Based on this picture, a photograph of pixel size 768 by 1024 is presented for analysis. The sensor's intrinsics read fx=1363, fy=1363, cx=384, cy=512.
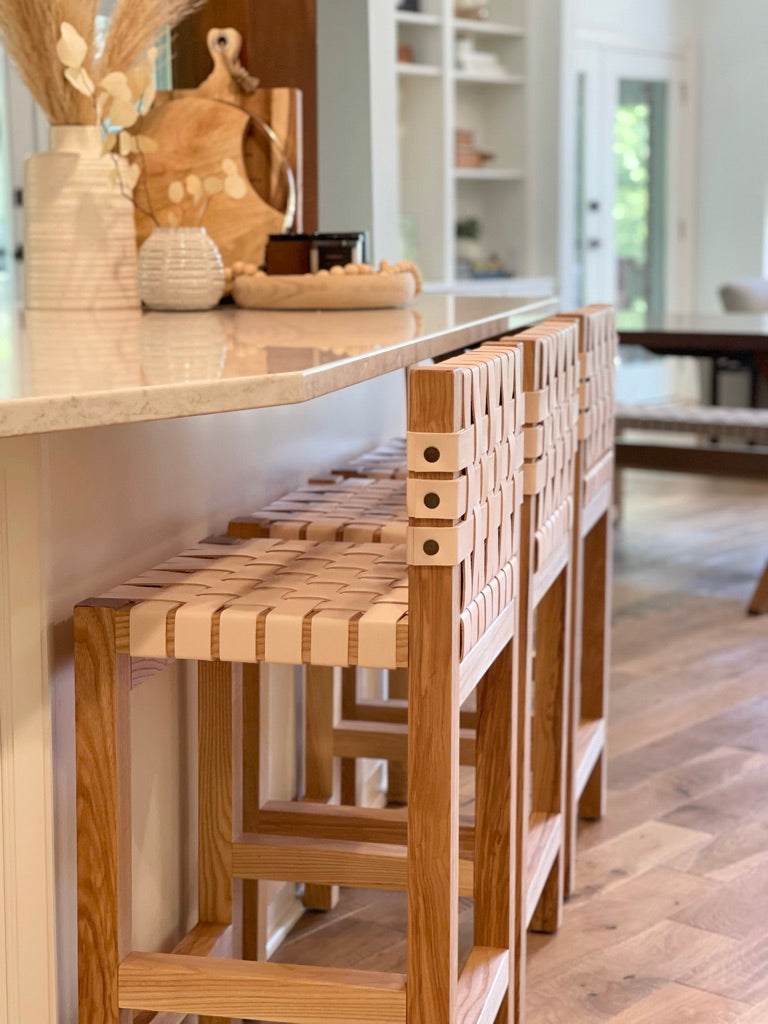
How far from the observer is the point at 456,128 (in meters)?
6.93

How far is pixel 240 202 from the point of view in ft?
7.67

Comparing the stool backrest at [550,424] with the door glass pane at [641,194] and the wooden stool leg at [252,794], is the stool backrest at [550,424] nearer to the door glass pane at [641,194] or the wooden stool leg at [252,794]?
the wooden stool leg at [252,794]

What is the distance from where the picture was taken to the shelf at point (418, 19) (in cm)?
626

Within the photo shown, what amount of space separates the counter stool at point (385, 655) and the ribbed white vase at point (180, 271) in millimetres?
622

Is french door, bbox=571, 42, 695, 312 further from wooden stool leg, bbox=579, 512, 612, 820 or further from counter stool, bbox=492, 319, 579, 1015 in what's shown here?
counter stool, bbox=492, 319, 579, 1015

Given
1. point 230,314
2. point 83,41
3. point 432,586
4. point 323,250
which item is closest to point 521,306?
point 323,250

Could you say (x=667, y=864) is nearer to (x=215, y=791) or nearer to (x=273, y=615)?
(x=215, y=791)

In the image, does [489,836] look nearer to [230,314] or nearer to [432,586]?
[432,586]

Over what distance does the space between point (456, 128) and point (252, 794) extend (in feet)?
18.4

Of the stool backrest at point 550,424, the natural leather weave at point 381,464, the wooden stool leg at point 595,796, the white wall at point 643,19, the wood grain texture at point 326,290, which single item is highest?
the white wall at point 643,19

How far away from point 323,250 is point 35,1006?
49.1 inches

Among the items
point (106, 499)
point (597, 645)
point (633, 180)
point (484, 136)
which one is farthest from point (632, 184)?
point (106, 499)

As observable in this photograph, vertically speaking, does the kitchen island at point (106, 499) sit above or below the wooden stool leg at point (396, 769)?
above

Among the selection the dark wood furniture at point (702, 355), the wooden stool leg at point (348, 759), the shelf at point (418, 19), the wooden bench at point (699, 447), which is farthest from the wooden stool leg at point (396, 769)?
the shelf at point (418, 19)
